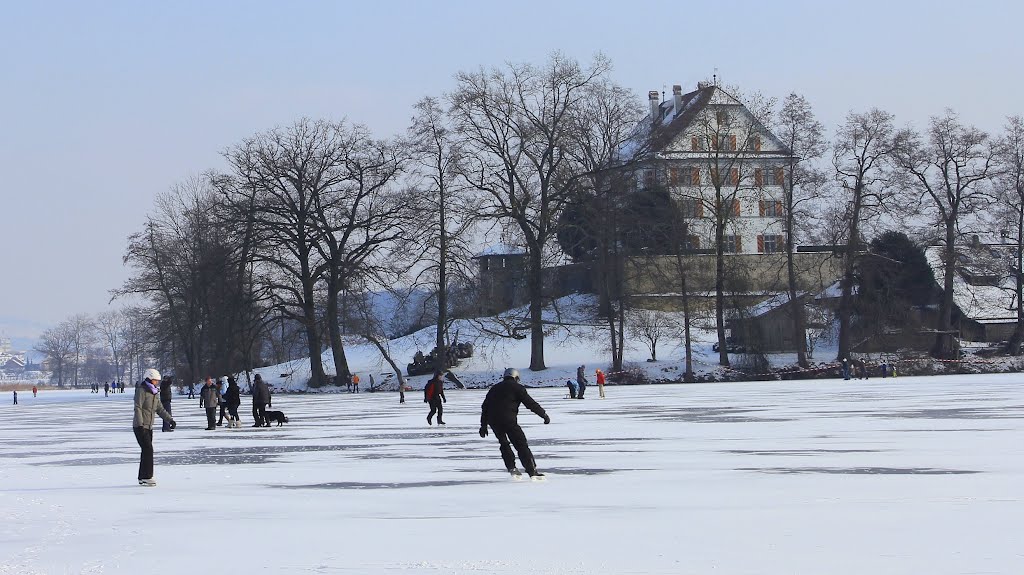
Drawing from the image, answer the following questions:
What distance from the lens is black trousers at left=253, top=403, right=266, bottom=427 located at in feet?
105

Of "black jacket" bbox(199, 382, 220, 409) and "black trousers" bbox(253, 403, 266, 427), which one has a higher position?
"black jacket" bbox(199, 382, 220, 409)

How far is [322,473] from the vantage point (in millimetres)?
17688

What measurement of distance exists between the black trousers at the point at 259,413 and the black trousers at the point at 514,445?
1666 cm

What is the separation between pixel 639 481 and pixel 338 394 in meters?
47.3

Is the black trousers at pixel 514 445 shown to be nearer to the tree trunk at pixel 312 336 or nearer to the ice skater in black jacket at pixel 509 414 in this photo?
the ice skater in black jacket at pixel 509 414

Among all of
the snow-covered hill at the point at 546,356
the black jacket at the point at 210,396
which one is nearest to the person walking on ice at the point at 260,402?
the black jacket at the point at 210,396

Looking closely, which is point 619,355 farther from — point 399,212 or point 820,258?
point 820,258

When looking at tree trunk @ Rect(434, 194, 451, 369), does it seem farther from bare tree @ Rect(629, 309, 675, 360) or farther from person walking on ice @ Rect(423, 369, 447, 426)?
person walking on ice @ Rect(423, 369, 447, 426)

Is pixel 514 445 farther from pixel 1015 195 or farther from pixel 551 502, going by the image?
pixel 1015 195

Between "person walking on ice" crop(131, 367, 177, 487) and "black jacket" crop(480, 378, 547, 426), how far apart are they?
4.33 metres

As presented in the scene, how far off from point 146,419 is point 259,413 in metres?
15.9

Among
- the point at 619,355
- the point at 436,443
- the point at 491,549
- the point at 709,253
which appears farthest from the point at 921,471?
the point at 709,253

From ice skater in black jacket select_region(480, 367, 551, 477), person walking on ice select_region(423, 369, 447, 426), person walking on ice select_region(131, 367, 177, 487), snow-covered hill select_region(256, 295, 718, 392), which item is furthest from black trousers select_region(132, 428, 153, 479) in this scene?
snow-covered hill select_region(256, 295, 718, 392)

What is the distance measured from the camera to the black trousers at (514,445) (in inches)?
628
